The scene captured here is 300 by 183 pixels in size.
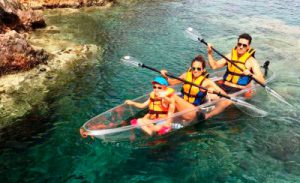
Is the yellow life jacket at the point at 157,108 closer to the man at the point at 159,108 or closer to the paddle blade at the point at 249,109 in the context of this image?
the man at the point at 159,108

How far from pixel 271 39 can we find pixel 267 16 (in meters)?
4.39

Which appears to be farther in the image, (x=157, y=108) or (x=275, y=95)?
(x=275, y=95)

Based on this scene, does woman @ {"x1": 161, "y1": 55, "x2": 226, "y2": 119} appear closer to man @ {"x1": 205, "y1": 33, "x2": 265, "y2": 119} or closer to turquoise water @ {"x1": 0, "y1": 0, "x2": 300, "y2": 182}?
turquoise water @ {"x1": 0, "y1": 0, "x2": 300, "y2": 182}

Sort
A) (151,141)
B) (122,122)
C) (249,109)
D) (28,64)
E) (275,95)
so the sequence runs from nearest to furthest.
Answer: (151,141) < (122,122) < (249,109) < (275,95) < (28,64)

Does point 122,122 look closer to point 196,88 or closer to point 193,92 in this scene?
point 193,92

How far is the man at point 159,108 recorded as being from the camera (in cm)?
866

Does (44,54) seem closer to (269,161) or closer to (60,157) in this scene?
(60,157)

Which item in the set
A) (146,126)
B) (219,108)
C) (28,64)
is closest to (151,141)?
(146,126)

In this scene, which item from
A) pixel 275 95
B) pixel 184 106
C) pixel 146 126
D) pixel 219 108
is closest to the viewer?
pixel 146 126

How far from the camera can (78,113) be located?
10555 millimetres

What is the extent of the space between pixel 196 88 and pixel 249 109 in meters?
1.96

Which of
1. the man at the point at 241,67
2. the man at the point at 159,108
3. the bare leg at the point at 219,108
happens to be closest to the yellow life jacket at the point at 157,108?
the man at the point at 159,108

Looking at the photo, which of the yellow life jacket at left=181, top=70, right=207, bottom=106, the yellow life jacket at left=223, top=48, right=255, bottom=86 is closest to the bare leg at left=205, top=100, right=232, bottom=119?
the yellow life jacket at left=181, top=70, right=207, bottom=106

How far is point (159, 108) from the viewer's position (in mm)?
9023
